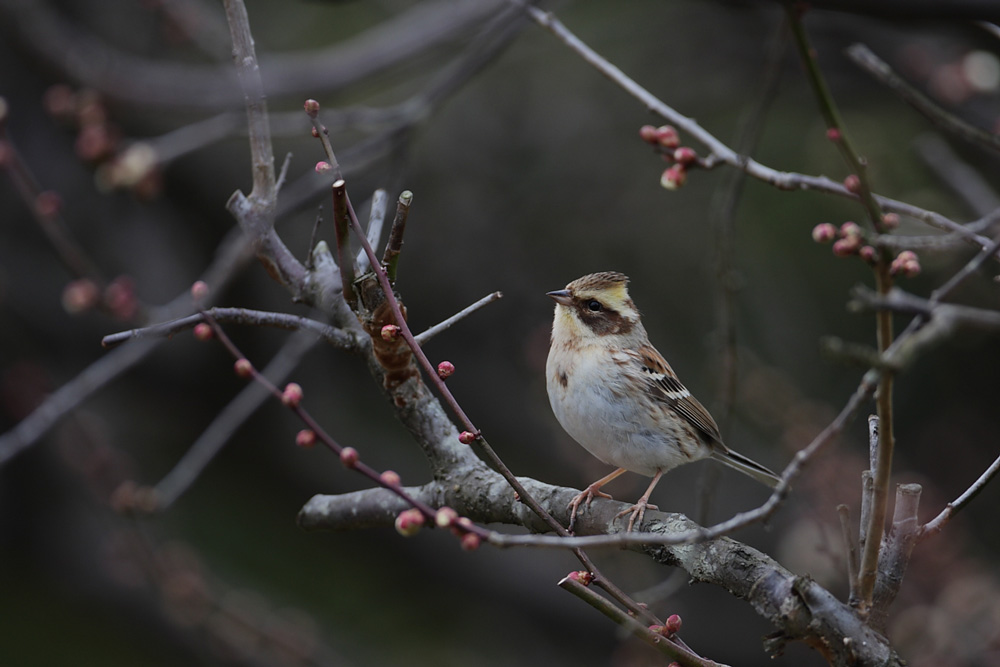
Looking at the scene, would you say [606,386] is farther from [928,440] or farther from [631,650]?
[928,440]

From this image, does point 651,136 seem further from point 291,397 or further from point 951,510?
point 291,397

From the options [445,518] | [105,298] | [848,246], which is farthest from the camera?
[105,298]

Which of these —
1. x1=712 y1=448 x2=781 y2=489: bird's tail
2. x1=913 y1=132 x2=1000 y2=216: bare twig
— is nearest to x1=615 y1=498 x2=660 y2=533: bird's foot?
x1=712 y1=448 x2=781 y2=489: bird's tail

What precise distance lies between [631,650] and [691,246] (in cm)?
365

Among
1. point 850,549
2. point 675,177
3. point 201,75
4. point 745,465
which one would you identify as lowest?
point 745,465

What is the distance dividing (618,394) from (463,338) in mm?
2848

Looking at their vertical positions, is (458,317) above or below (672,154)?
below

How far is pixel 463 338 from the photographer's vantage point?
19.2 ft

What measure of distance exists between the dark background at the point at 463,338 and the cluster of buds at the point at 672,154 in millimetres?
2147

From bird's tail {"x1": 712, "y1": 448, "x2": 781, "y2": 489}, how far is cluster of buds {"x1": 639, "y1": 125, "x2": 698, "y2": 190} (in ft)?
3.79

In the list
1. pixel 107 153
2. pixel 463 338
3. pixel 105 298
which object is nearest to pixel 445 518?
pixel 105 298

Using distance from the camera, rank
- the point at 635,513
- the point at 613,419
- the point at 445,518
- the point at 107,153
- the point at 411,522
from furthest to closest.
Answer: the point at 107,153 < the point at 613,419 < the point at 635,513 < the point at 411,522 < the point at 445,518

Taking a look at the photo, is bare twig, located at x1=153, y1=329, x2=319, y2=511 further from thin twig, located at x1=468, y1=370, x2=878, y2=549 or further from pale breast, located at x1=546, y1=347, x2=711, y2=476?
thin twig, located at x1=468, y1=370, x2=878, y2=549

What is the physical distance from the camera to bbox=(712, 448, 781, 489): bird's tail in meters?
3.23
